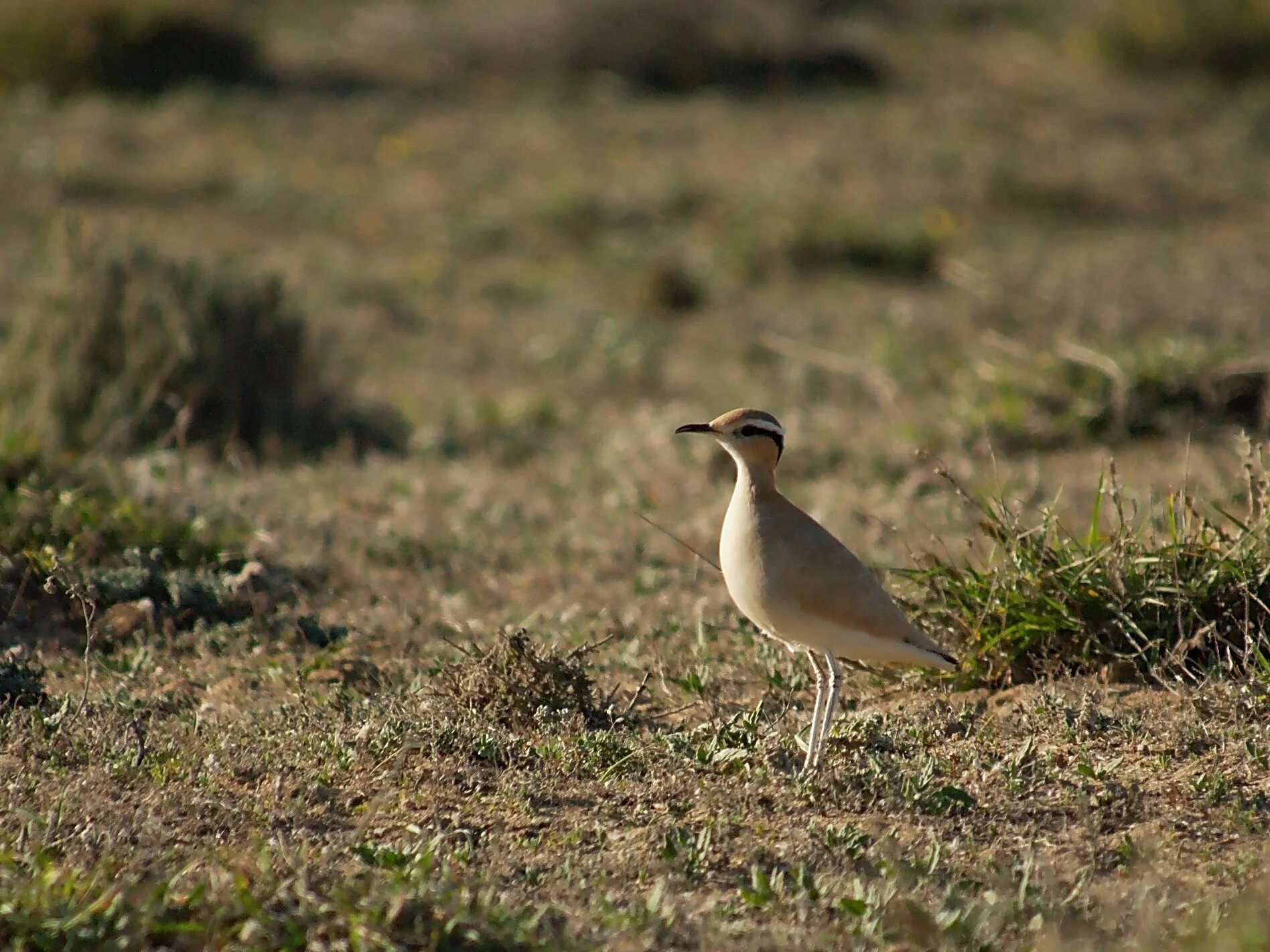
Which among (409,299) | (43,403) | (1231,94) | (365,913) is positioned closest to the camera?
(365,913)

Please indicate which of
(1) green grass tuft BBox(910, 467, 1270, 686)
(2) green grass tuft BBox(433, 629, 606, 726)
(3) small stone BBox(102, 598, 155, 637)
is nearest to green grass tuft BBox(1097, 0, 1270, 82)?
(1) green grass tuft BBox(910, 467, 1270, 686)

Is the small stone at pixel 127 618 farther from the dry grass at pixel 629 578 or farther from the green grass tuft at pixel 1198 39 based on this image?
the green grass tuft at pixel 1198 39

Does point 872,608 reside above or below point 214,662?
above

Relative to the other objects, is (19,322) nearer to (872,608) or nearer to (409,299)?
(409,299)

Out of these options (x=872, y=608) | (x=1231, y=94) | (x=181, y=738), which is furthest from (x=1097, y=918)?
(x=1231, y=94)

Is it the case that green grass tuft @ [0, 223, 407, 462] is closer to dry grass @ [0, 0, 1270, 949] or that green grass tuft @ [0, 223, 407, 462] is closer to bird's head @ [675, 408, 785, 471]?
Result: dry grass @ [0, 0, 1270, 949]

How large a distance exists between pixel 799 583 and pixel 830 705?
1.10ft

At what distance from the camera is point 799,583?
398cm

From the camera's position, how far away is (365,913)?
3.05 metres

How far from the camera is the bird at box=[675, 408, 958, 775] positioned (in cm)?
400

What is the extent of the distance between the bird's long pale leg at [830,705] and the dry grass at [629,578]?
10 centimetres

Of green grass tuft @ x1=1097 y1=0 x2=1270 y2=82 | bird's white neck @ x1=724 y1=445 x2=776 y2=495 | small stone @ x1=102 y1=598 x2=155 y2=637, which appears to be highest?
green grass tuft @ x1=1097 y1=0 x2=1270 y2=82

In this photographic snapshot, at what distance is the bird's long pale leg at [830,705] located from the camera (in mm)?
Result: 3975

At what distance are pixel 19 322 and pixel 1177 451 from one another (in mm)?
5652
